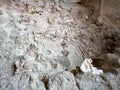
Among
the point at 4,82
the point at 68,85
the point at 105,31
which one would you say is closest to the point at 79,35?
the point at 105,31

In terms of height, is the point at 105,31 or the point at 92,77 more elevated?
the point at 105,31

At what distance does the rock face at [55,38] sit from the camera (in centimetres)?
150

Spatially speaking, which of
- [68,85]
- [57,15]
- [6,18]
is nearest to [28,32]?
[6,18]

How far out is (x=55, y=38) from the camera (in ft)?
5.89

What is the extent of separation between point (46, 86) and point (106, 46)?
941 mm

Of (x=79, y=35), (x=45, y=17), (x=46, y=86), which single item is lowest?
(x=46, y=86)

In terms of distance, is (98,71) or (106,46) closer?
(98,71)

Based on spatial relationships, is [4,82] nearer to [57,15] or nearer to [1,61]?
[1,61]

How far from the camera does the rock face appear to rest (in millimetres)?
1500

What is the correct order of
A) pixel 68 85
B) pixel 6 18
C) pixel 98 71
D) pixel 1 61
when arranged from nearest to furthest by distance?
1. pixel 68 85
2. pixel 98 71
3. pixel 1 61
4. pixel 6 18

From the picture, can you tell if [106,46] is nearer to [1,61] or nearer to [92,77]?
[92,77]

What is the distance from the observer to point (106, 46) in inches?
71.4

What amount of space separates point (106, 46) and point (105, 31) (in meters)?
0.18

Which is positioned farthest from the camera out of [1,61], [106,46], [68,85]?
[106,46]
